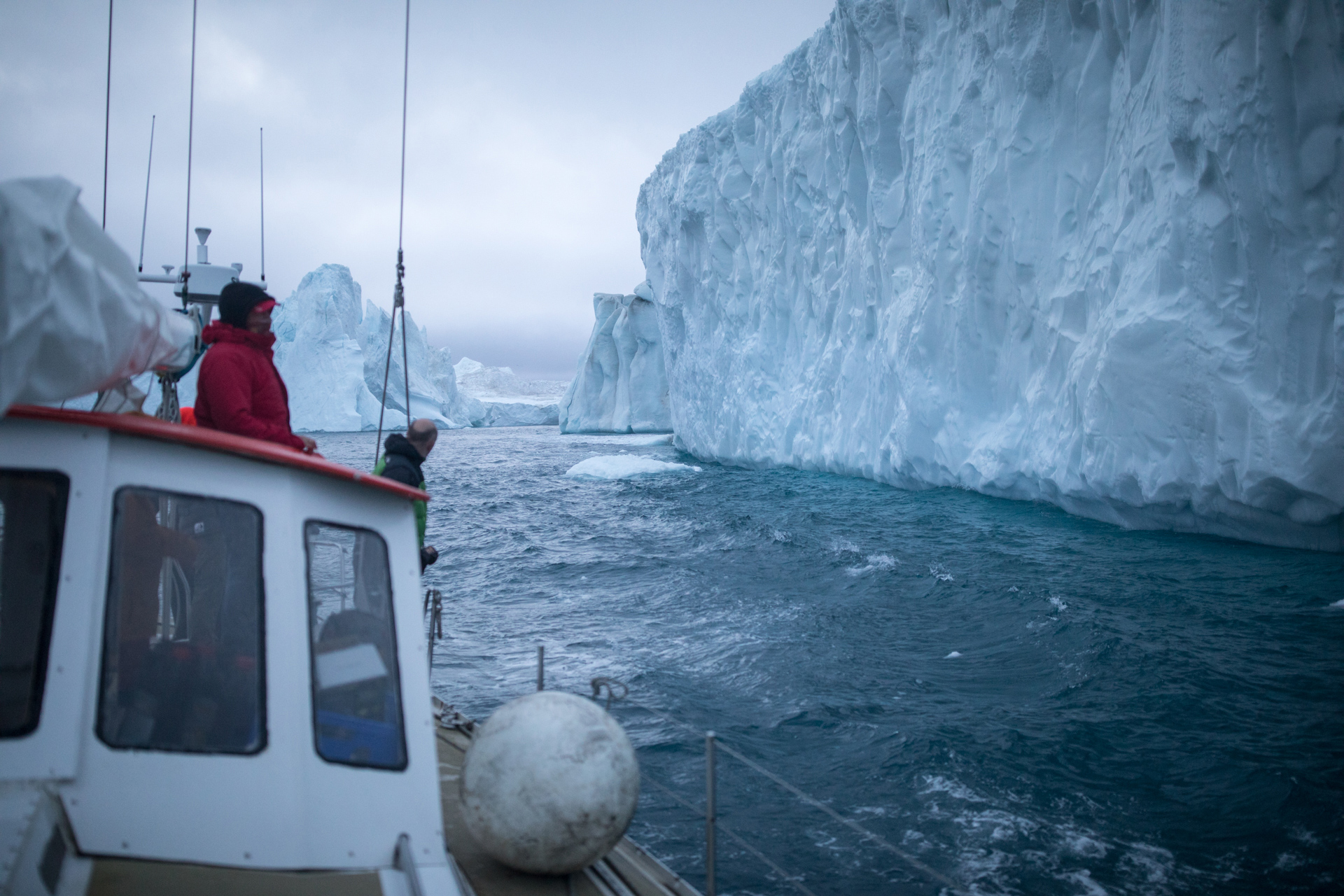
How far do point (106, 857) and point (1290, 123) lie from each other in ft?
37.9

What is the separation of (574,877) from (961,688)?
5.00 meters

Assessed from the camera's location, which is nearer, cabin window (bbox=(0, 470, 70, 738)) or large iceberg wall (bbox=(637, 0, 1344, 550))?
→ cabin window (bbox=(0, 470, 70, 738))

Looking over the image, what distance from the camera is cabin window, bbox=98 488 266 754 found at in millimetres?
2162

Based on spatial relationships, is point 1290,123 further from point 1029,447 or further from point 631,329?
point 631,329

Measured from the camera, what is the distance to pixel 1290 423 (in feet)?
30.3

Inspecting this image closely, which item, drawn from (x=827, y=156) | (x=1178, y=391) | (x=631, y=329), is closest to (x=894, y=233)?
(x=827, y=156)

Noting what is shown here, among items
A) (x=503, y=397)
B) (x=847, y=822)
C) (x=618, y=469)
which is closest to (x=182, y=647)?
(x=847, y=822)

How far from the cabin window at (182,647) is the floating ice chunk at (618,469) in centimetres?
2339

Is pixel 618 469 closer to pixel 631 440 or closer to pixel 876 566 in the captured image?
pixel 876 566

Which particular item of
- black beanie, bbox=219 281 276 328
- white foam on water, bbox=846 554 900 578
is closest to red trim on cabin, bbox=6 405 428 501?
black beanie, bbox=219 281 276 328

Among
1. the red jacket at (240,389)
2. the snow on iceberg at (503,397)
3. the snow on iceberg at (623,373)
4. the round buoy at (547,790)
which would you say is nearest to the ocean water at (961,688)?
the round buoy at (547,790)

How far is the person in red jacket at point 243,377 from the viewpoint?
282cm

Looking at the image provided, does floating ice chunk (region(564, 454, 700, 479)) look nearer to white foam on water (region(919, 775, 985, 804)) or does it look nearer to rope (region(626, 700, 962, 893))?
white foam on water (region(919, 775, 985, 804))

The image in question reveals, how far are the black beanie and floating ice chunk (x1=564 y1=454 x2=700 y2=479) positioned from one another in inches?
903
